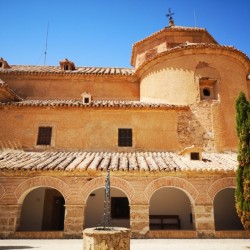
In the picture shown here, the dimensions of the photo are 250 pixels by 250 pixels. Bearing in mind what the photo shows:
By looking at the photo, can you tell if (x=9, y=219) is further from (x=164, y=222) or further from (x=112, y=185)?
(x=164, y=222)

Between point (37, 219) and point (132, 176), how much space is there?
17.4 ft

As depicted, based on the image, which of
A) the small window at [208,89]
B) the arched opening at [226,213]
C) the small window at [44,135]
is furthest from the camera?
the small window at [208,89]

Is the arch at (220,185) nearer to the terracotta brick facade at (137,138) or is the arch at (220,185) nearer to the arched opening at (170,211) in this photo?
the terracotta brick facade at (137,138)

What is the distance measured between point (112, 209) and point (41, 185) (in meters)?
3.73

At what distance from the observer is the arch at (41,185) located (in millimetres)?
9047

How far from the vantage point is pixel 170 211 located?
1124 centimetres

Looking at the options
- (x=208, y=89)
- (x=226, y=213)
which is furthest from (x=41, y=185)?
(x=208, y=89)

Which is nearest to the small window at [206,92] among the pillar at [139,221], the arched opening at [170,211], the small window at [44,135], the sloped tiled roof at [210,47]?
the sloped tiled roof at [210,47]

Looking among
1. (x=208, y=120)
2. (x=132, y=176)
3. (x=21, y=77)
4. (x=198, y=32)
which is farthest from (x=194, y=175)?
(x=21, y=77)

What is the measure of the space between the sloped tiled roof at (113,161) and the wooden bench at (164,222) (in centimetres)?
277

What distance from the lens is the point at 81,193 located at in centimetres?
905

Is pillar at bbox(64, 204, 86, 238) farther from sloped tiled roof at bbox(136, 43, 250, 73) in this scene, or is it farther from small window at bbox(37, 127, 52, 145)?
sloped tiled roof at bbox(136, 43, 250, 73)

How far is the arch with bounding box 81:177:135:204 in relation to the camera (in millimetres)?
9055

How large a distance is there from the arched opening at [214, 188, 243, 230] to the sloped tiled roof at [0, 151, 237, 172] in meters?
1.94
